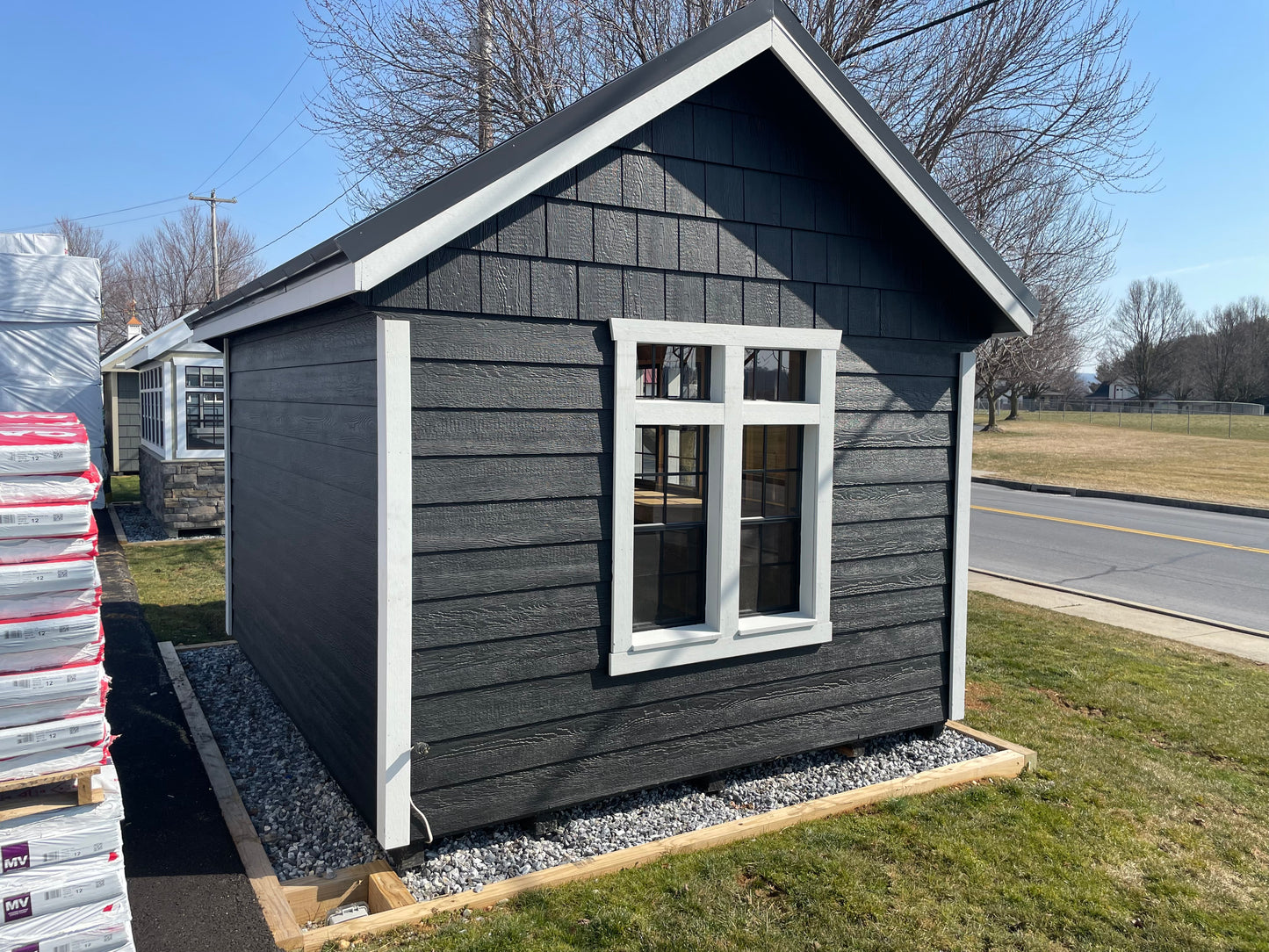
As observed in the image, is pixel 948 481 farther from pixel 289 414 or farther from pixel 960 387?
pixel 289 414

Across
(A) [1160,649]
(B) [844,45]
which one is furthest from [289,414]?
(A) [1160,649]

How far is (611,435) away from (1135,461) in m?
28.7

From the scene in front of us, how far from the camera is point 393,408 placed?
3.98 m

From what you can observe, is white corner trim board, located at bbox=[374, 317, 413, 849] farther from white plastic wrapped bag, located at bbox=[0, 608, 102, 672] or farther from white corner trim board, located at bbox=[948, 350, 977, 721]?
white corner trim board, located at bbox=[948, 350, 977, 721]

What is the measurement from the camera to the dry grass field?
72.0 feet

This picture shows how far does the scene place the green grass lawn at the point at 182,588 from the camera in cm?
876

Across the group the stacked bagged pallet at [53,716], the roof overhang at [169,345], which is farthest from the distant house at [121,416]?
the stacked bagged pallet at [53,716]

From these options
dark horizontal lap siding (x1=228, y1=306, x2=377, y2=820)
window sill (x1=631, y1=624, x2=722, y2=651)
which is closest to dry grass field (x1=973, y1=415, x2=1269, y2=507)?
window sill (x1=631, y1=624, x2=722, y2=651)

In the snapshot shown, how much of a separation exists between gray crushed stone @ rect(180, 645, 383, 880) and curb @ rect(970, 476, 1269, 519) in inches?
509

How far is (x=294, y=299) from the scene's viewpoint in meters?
4.72

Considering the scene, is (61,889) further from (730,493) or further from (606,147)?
(606,147)

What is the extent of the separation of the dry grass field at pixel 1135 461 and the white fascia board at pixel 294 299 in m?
20.2

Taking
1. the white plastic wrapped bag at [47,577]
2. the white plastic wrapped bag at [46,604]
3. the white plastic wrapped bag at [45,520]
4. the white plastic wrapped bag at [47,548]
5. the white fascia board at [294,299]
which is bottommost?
the white plastic wrapped bag at [46,604]

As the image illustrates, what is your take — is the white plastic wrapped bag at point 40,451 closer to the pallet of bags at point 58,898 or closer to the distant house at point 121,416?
the pallet of bags at point 58,898
